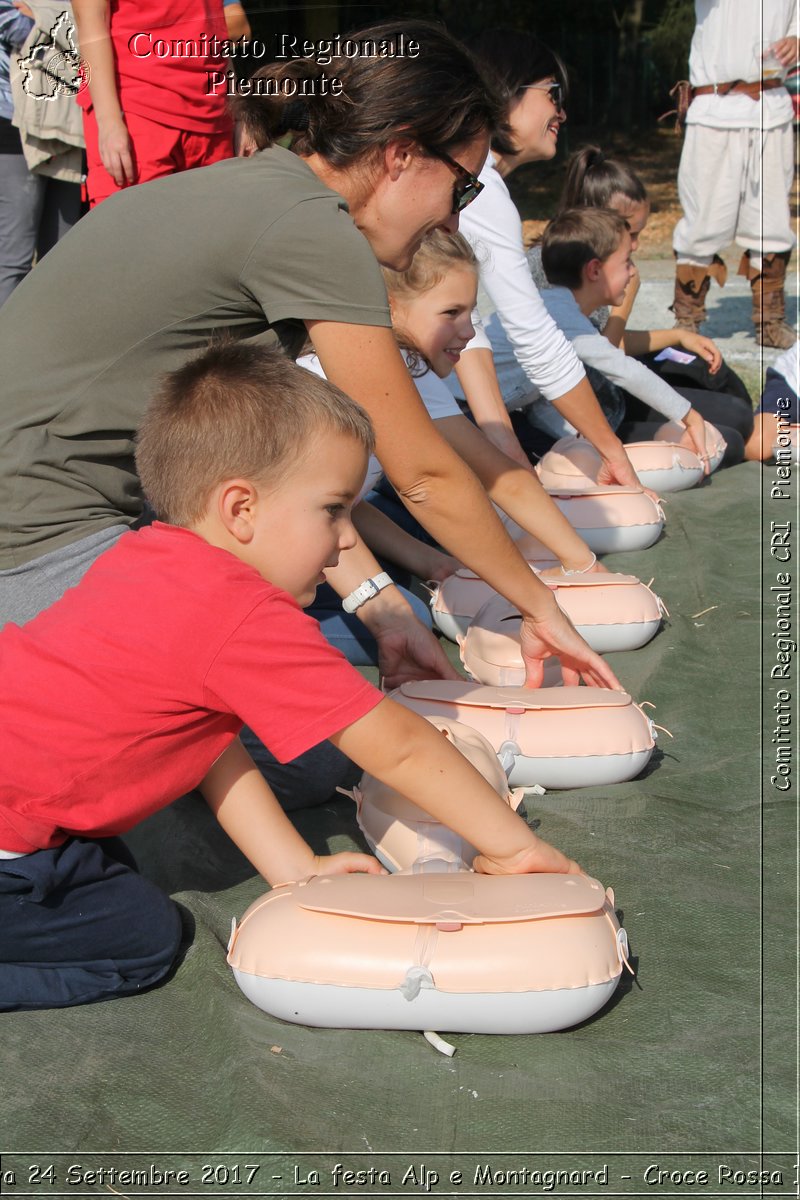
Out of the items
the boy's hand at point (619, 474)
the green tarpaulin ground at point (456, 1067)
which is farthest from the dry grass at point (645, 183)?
the green tarpaulin ground at point (456, 1067)

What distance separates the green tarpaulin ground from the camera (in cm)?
135

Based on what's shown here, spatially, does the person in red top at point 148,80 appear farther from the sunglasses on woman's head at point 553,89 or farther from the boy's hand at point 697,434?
the boy's hand at point 697,434

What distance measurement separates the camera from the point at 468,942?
1523mm

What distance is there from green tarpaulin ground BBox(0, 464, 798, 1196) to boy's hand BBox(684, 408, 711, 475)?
6.68 feet

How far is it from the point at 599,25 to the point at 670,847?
45.4 ft

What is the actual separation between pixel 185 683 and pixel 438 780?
13.3 inches

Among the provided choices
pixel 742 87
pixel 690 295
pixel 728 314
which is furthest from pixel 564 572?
pixel 728 314

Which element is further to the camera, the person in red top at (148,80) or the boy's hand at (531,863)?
the person in red top at (148,80)

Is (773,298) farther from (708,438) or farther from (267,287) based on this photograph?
(267,287)

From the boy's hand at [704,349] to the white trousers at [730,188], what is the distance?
1799mm

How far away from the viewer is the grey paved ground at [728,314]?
5922 millimetres

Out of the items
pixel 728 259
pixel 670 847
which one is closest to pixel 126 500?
pixel 670 847

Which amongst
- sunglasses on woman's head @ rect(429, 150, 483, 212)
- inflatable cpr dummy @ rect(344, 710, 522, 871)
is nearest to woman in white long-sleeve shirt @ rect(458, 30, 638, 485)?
sunglasses on woman's head @ rect(429, 150, 483, 212)

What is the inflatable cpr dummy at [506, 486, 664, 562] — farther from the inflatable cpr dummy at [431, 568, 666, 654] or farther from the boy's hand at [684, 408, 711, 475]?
the boy's hand at [684, 408, 711, 475]
